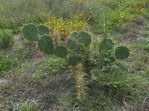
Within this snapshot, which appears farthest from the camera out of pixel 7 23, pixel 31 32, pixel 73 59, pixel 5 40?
pixel 7 23

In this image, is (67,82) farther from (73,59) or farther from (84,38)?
(84,38)

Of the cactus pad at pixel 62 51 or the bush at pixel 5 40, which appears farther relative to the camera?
the bush at pixel 5 40

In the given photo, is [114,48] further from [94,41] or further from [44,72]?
[44,72]

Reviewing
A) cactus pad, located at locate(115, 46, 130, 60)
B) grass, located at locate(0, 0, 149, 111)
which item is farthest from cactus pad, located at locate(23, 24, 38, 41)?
cactus pad, located at locate(115, 46, 130, 60)

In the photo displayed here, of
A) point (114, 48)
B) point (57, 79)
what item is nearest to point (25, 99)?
point (57, 79)

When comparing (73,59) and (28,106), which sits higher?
(73,59)

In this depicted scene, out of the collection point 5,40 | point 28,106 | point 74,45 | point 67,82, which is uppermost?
point 74,45

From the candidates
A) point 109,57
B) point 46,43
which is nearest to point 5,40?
point 46,43

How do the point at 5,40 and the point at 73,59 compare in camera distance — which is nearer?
the point at 73,59

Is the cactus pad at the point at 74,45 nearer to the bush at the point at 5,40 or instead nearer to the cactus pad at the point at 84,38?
the cactus pad at the point at 84,38

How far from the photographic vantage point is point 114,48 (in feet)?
18.3

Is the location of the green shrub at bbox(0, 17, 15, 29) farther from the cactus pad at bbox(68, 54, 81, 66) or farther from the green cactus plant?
the cactus pad at bbox(68, 54, 81, 66)

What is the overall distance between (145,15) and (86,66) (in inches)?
139

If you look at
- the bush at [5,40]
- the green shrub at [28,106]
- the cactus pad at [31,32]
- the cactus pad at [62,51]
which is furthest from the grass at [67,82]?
the cactus pad at [31,32]
